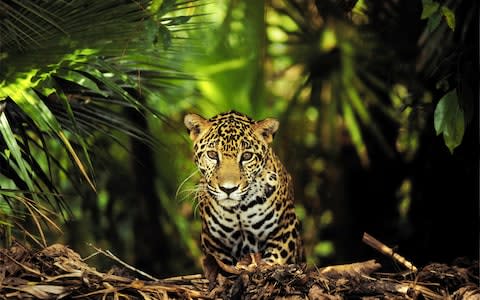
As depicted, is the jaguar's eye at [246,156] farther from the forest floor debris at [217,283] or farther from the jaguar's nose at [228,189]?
the forest floor debris at [217,283]

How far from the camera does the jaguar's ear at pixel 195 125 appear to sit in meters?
6.38

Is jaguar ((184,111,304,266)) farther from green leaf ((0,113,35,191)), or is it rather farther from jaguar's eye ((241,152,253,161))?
green leaf ((0,113,35,191))

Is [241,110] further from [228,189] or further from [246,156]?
[228,189]

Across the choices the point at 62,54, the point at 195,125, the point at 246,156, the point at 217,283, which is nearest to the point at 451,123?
the point at 246,156

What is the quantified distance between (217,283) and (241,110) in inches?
182

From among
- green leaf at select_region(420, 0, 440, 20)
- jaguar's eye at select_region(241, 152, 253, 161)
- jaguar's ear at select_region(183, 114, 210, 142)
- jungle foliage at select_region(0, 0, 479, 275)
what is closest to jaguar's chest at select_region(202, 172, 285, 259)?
jaguar's eye at select_region(241, 152, 253, 161)

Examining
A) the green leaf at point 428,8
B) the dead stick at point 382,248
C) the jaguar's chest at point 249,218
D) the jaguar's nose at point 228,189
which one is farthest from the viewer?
the jaguar's chest at point 249,218

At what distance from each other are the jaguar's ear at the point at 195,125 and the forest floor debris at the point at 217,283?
1082 mm

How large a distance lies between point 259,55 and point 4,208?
15.2 feet

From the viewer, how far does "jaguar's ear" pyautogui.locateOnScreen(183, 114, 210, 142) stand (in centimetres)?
638

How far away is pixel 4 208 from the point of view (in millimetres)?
5781

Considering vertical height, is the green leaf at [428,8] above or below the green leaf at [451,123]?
above

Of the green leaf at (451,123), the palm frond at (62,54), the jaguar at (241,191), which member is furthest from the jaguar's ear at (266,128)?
the green leaf at (451,123)

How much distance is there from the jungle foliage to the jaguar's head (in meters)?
0.17
